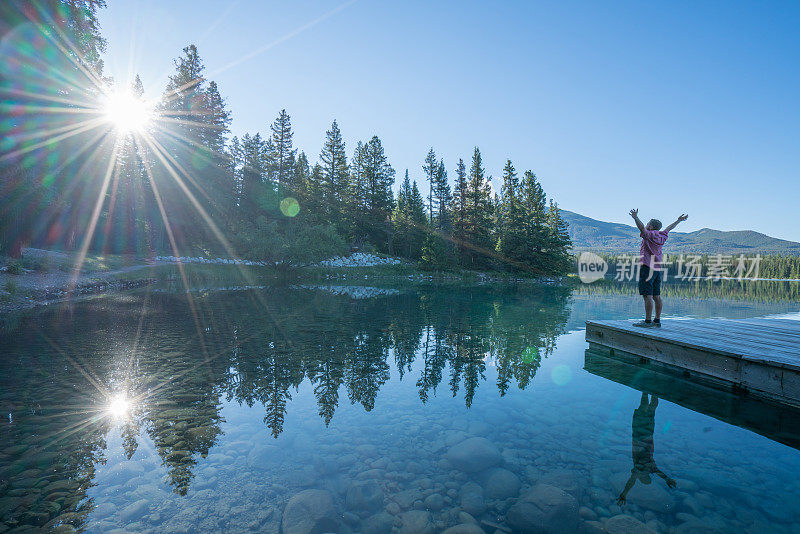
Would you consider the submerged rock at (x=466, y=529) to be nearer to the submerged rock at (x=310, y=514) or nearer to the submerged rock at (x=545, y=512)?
the submerged rock at (x=545, y=512)

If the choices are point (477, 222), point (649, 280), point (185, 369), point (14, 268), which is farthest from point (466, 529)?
point (477, 222)

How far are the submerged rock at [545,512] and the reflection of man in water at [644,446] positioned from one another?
0.57m

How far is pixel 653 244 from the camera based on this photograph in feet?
25.4

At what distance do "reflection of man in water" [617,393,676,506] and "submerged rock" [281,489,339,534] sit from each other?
2879mm

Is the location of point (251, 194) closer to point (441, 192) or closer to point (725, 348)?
point (441, 192)

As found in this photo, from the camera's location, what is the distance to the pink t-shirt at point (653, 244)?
770 centimetres

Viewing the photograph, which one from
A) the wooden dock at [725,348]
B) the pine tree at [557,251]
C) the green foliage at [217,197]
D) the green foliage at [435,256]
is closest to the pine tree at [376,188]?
the green foliage at [217,197]

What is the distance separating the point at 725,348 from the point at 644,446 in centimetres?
365

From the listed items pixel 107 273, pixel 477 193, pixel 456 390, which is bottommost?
pixel 456 390

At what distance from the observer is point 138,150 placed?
3866cm

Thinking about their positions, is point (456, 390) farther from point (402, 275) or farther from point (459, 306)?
point (402, 275)

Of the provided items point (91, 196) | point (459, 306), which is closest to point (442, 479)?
point (459, 306)

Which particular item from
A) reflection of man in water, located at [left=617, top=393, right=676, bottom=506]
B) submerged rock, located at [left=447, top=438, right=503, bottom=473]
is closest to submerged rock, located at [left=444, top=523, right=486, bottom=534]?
submerged rock, located at [left=447, top=438, right=503, bottom=473]

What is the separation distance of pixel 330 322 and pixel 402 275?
3260 centimetres
